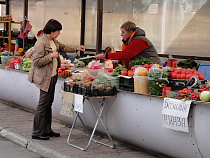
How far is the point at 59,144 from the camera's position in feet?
22.2

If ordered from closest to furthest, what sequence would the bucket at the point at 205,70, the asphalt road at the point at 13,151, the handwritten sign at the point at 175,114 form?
the handwritten sign at the point at 175,114 → the asphalt road at the point at 13,151 → the bucket at the point at 205,70

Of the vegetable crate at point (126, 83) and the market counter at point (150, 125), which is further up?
the vegetable crate at point (126, 83)

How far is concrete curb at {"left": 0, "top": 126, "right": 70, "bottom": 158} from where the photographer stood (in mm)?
6281

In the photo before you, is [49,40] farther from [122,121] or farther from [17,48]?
[17,48]

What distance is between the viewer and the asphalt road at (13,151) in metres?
6.40

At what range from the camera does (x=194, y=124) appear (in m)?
5.32

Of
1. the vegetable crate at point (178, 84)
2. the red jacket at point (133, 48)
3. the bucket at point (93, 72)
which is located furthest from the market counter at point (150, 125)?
the red jacket at point (133, 48)

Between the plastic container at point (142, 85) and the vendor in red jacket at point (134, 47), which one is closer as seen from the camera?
the plastic container at point (142, 85)

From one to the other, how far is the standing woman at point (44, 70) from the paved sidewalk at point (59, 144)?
271 millimetres

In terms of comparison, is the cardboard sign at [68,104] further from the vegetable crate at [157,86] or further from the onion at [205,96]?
the onion at [205,96]

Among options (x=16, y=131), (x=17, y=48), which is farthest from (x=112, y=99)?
(x=17, y=48)

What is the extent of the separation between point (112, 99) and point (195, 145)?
184 cm

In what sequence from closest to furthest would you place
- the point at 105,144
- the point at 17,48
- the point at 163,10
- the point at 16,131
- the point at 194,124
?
1. the point at 194,124
2. the point at 105,144
3. the point at 16,131
4. the point at 163,10
5. the point at 17,48

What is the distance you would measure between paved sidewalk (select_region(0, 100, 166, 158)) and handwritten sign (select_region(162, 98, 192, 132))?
68cm
